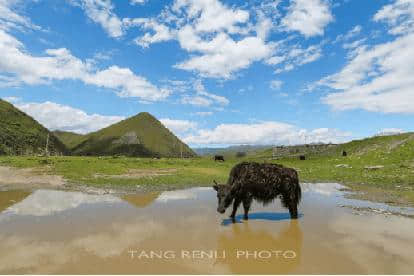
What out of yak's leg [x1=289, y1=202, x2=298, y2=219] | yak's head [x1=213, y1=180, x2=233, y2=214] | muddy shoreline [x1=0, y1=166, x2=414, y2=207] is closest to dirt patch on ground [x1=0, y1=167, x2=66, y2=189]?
muddy shoreline [x1=0, y1=166, x2=414, y2=207]

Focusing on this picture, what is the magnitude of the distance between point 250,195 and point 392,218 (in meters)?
6.73

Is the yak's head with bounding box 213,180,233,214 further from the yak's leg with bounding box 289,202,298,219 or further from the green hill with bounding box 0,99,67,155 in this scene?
the green hill with bounding box 0,99,67,155

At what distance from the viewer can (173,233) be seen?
12055mm

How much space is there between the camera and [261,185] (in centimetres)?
1484

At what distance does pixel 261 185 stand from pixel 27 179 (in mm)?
24985

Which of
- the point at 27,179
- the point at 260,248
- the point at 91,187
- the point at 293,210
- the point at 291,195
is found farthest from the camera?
the point at 27,179

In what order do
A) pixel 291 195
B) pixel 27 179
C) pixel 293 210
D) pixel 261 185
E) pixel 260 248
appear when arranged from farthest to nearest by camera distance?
pixel 27 179 < pixel 291 195 < pixel 293 210 < pixel 261 185 < pixel 260 248

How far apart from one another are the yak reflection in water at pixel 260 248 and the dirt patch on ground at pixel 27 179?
19.0m

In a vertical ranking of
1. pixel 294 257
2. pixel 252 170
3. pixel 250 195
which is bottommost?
pixel 294 257

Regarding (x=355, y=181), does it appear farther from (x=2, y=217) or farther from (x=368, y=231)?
(x=2, y=217)

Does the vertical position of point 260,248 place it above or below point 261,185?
below

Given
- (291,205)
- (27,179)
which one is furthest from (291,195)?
A: (27,179)

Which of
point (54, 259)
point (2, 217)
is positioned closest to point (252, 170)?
point (54, 259)

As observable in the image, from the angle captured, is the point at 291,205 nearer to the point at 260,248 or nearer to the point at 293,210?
the point at 293,210
